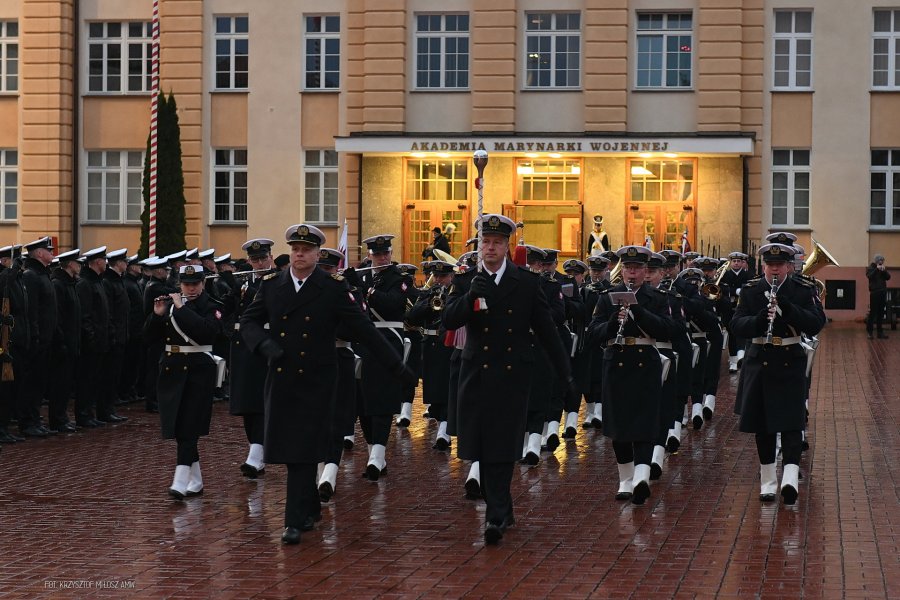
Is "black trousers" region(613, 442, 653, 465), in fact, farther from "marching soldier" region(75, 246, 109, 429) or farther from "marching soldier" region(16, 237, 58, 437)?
"marching soldier" region(75, 246, 109, 429)

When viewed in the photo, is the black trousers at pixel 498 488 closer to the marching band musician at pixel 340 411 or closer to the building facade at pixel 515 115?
the marching band musician at pixel 340 411

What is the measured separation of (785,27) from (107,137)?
17021 mm

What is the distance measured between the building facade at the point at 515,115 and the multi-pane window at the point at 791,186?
0.05 m

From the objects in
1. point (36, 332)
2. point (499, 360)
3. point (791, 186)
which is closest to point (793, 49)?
point (791, 186)

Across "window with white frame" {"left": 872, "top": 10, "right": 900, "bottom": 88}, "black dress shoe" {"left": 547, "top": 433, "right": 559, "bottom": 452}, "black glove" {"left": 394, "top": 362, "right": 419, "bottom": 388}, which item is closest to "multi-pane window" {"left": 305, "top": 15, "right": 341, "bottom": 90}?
"window with white frame" {"left": 872, "top": 10, "right": 900, "bottom": 88}

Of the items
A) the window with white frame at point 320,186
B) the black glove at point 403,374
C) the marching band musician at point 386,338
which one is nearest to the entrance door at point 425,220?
the window with white frame at point 320,186

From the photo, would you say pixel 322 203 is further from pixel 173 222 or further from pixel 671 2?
pixel 671 2

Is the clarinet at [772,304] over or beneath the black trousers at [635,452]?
over

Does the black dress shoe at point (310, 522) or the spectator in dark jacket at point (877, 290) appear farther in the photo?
the spectator in dark jacket at point (877, 290)

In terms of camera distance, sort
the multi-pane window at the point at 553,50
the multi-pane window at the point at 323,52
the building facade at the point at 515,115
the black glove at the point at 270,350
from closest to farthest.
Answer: the black glove at the point at 270,350, the building facade at the point at 515,115, the multi-pane window at the point at 553,50, the multi-pane window at the point at 323,52

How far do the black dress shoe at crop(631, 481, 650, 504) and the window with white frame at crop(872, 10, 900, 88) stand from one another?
25777mm

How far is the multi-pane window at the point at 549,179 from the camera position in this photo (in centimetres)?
3547

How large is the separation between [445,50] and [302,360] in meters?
26.6

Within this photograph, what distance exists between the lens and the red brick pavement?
858 centimetres
